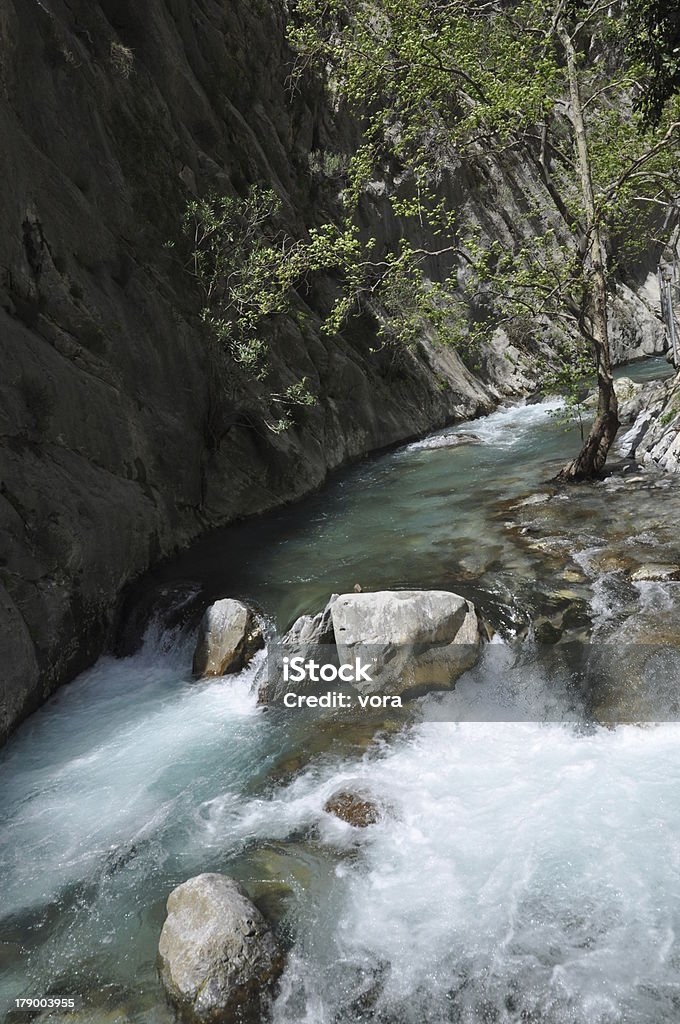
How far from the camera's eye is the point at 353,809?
6480 millimetres

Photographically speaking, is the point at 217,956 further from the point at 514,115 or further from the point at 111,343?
the point at 514,115

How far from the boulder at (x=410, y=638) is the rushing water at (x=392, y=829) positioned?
343mm

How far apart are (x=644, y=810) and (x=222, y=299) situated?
1408 centimetres

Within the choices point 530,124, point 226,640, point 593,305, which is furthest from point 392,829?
point 530,124

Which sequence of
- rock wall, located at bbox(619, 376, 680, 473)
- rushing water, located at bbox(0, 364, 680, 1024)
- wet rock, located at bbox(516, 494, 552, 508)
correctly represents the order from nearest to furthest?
rushing water, located at bbox(0, 364, 680, 1024) → wet rock, located at bbox(516, 494, 552, 508) → rock wall, located at bbox(619, 376, 680, 473)

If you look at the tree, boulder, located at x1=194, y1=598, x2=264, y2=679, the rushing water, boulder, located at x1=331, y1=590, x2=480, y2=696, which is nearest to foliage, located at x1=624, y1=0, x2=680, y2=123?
the tree

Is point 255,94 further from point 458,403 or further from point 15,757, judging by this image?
point 15,757

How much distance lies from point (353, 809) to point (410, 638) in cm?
259

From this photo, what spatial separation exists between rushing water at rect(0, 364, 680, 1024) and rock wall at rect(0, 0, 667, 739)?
1.72 meters

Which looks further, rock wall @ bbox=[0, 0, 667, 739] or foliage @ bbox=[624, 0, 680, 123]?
rock wall @ bbox=[0, 0, 667, 739]

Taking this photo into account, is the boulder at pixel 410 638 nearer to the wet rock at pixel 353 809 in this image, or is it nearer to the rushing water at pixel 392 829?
the rushing water at pixel 392 829

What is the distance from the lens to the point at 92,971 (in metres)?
5.07

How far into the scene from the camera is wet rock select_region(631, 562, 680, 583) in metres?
9.34

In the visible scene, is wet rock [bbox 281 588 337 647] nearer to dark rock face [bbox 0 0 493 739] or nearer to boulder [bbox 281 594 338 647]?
boulder [bbox 281 594 338 647]
